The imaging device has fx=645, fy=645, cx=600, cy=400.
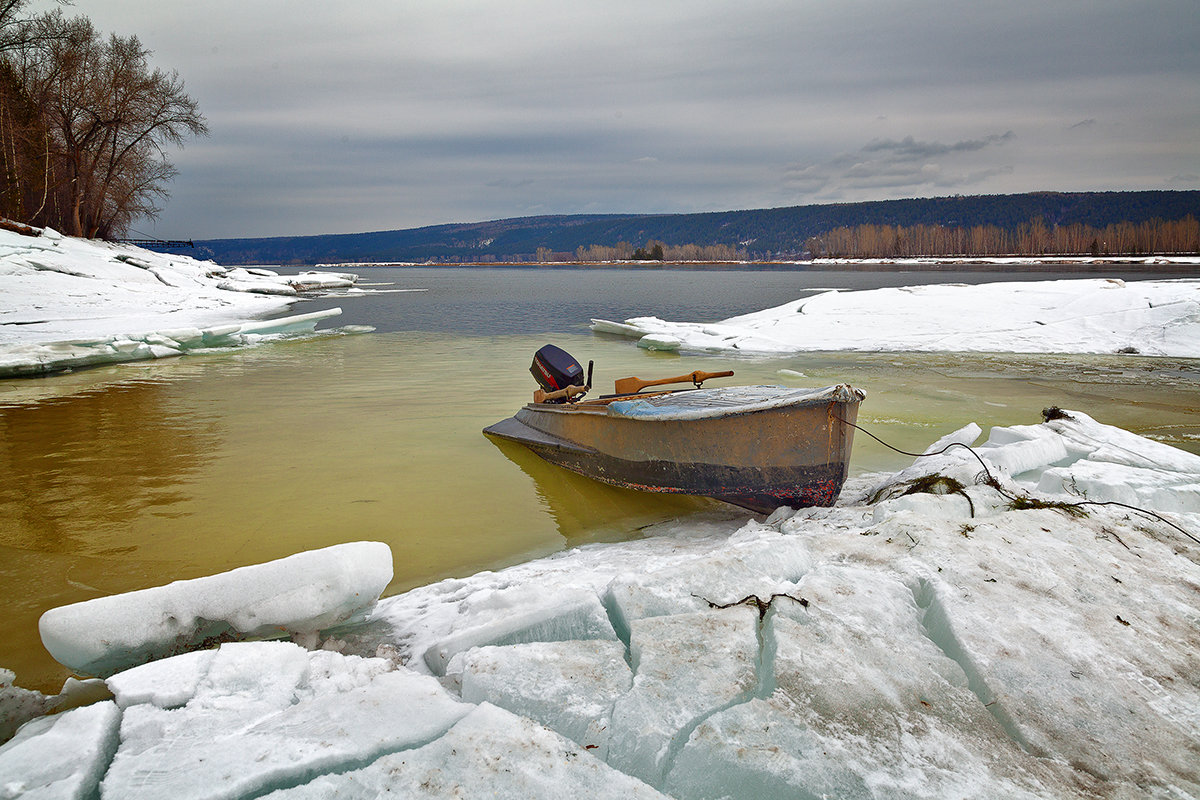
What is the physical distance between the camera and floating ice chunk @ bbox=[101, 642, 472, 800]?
2121mm

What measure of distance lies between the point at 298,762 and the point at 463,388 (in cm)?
1109

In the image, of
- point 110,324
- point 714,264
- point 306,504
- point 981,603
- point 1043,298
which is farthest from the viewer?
point 714,264

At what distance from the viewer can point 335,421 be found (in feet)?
32.9

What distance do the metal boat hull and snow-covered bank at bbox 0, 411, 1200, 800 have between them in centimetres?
119

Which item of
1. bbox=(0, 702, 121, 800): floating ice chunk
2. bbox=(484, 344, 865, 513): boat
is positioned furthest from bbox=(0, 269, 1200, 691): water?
bbox=(0, 702, 121, 800): floating ice chunk

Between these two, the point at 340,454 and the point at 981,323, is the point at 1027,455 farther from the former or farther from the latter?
the point at 981,323

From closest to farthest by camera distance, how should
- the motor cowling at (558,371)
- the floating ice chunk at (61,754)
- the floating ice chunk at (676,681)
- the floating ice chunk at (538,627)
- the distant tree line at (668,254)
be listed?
the floating ice chunk at (61,754), the floating ice chunk at (676,681), the floating ice chunk at (538,627), the motor cowling at (558,371), the distant tree line at (668,254)

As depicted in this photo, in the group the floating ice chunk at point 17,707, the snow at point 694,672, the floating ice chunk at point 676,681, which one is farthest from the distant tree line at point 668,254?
the floating ice chunk at point 17,707

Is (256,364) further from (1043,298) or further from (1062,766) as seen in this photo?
(1043,298)

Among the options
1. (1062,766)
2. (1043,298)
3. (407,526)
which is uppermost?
(1043,298)

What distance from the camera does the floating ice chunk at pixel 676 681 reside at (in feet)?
7.67

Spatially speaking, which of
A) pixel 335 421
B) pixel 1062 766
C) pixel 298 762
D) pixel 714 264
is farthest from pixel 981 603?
pixel 714 264

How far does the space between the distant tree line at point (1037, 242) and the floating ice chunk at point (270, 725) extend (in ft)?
395

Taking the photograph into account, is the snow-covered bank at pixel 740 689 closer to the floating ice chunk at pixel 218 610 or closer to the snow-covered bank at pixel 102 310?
the floating ice chunk at pixel 218 610
